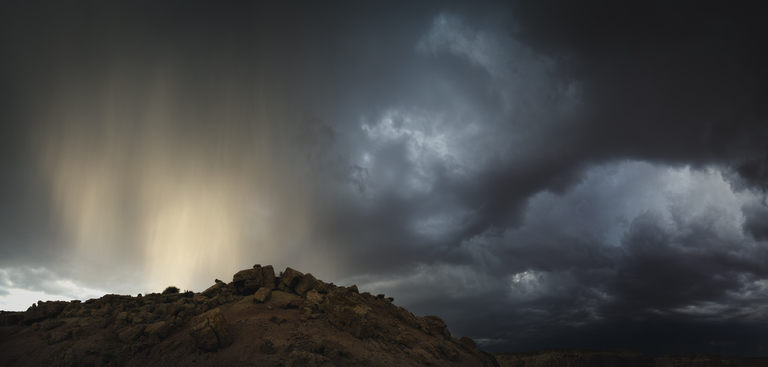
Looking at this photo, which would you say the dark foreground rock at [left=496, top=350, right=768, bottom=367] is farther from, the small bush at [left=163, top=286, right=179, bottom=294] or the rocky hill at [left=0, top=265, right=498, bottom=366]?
the small bush at [left=163, top=286, right=179, bottom=294]

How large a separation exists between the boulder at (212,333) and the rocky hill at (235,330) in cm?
8

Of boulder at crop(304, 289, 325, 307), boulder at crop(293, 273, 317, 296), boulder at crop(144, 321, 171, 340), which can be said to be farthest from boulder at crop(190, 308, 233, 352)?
boulder at crop(293, 273, 317, 296)

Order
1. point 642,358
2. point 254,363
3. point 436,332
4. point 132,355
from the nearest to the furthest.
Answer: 1. point 254,363
2. point 132,355
3. point 436,332
4. point 642,358

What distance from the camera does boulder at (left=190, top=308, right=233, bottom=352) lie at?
2903 cm

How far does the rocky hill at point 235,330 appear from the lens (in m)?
29.1

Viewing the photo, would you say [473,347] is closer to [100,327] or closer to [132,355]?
[132,355]

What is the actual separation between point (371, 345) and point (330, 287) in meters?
10.9

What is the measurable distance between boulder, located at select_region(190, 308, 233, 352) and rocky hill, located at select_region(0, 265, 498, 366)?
0.08 m

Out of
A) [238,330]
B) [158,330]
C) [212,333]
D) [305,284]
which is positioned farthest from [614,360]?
[158,330]

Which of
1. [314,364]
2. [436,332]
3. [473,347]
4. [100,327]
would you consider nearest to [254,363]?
[314,364]

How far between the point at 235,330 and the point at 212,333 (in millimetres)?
2571

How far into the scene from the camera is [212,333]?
2938 cm

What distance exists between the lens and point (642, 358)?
232ft

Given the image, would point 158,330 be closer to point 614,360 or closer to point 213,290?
point 213,290
